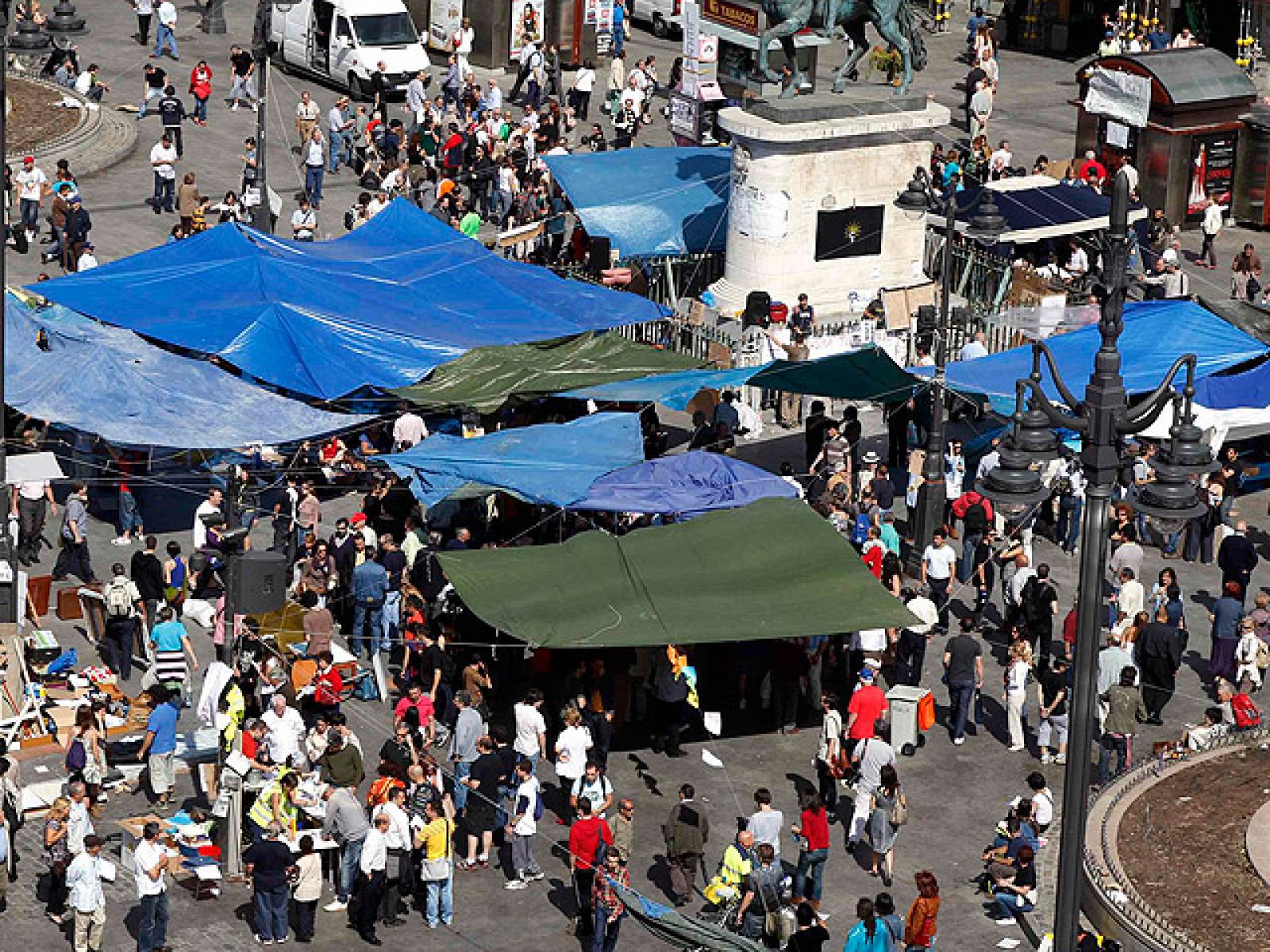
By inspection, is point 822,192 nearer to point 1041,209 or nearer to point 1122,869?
point 1041,209

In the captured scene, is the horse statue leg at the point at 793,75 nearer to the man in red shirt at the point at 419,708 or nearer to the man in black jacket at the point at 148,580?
the man in black jacket at the point at 148,580

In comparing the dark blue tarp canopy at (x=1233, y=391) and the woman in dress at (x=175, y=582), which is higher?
the dark blue tarp canopy at (x=1233, y=391)

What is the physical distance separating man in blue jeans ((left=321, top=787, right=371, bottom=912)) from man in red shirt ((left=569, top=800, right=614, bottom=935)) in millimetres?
1904

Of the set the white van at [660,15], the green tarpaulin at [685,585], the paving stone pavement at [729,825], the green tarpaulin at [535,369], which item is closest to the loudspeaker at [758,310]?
the paving stone pavement at [729,825]

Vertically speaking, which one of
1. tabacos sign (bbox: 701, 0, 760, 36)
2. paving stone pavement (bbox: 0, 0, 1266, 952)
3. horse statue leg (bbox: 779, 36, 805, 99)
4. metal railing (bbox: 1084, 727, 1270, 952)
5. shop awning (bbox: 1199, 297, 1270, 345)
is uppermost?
horse statue leg (bbox: 779, 36, 805, 99)

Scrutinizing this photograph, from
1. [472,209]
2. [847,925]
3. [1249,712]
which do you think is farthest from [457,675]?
[472,209]

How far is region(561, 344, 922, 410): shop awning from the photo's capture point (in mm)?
33188

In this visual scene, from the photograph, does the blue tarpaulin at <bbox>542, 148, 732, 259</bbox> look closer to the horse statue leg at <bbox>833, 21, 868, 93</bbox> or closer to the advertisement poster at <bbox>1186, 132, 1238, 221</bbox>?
the horse statue leg at <bbox>833, 21, 868, 93</bbox>

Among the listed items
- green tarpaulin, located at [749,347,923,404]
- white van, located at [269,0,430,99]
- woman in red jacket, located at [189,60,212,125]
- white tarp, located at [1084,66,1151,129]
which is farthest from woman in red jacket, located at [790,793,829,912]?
woman in red jacket, located at [189,60,212,125]

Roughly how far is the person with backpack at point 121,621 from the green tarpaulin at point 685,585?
3.56 meters

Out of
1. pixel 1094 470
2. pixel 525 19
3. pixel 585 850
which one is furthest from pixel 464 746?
pixel 525 19

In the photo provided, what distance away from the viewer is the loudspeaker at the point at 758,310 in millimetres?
39312

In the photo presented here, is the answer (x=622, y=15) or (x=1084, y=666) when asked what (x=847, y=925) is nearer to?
(x=1084, y=666)

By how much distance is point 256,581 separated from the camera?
82.1 feet
